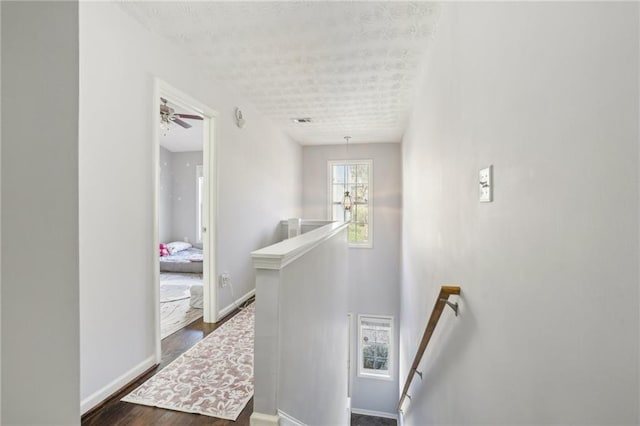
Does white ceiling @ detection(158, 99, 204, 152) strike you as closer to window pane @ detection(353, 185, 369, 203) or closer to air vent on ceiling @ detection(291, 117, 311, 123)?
air vent on ceiling @ detection(291, 117, 311, 123)

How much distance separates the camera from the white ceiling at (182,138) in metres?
6.02

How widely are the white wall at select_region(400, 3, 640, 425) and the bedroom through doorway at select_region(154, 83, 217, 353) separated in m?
2.11

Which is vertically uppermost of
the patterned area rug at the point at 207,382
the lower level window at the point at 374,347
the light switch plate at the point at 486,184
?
the light switch plate at the point at 486,184

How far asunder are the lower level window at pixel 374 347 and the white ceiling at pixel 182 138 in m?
5.05

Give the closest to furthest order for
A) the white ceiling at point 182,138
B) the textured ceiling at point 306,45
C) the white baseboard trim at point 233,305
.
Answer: the textured ceiling at point 306,45 → the white baseboard trim at point 233,305 → the white ceiling at point 182,138

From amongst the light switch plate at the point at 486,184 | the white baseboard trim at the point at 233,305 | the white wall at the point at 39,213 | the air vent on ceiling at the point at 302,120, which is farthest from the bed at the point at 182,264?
the white wall at the point at 39,213

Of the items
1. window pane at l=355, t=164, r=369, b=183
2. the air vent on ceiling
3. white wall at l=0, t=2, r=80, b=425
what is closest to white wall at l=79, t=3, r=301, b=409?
white wall at l=0, t=2, r=80, b=425

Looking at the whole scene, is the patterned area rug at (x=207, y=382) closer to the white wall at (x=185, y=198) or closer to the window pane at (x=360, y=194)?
the window pane at (x=360, y=194)

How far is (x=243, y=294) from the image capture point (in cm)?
356

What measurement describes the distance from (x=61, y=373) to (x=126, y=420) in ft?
5.19

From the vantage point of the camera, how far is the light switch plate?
1194mm

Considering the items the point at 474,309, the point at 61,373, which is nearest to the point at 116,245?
the point at 61,373

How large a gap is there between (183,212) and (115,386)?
5.79 meters

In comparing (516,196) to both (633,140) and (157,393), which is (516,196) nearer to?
(633,140)
